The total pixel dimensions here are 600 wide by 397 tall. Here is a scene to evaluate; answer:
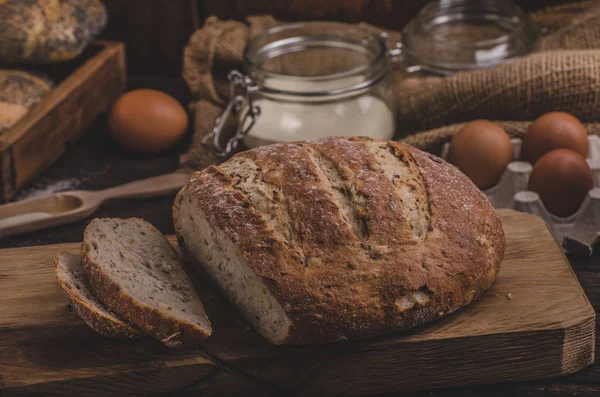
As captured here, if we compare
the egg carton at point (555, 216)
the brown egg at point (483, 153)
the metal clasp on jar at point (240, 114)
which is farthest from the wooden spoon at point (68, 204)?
the egg carton at point (555, 216)

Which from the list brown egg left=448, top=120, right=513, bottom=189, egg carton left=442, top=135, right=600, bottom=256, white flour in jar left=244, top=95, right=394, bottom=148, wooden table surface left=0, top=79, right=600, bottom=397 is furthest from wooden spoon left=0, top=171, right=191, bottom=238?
egg carton left=442, top=135, right=600, bottom=256

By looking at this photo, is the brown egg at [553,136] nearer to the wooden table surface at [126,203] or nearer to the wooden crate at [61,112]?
the wooden table surface at [126,203]

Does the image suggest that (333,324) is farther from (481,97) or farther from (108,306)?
(481,97)

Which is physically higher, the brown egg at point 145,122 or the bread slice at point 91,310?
the bread slice at point 91,310

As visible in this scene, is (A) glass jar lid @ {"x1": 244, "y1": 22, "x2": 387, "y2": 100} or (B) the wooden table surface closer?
(B) the wooden table surface

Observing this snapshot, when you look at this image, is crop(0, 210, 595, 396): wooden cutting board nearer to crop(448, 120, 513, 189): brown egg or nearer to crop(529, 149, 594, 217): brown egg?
crop(529, 149, 594, 217): brown egg

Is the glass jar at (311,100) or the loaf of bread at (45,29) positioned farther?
the loaf of bread at (45,29)
